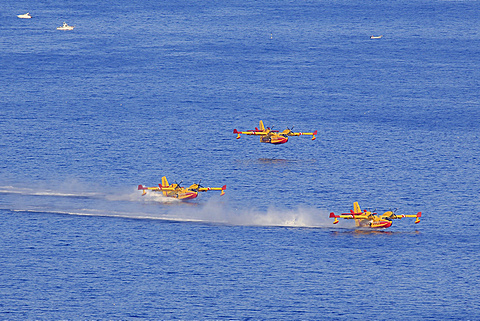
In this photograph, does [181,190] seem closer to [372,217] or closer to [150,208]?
[150,208]

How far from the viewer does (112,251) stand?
142125 mm

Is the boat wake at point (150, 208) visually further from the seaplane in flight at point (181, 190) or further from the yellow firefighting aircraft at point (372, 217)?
the yellow firefighting aircraft at point (372, 217)

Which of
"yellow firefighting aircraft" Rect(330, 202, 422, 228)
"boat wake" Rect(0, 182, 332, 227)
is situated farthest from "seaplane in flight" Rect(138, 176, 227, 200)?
"yellow firefighting aircraft" Rect(330, 202, 422, 228)

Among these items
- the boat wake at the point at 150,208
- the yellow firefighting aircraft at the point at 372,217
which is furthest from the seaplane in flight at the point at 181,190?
the yellow firefighting aircraft at the point at 372,217

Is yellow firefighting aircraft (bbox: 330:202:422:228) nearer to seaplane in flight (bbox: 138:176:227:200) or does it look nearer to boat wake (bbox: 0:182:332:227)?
boat wake (bbox: 0:182:332:227)

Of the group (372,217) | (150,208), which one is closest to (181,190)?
(150,208)

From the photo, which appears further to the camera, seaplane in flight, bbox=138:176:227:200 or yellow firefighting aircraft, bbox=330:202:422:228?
seaplane in flight, bbox=138:176:227:200

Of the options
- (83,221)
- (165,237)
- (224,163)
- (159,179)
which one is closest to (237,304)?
(165,237)

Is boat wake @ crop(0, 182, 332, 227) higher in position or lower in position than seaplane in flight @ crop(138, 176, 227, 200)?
lower

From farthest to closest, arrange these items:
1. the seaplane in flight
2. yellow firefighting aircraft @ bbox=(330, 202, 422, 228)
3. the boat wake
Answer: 1. the seaplane in flight
2. the boat wake
3. yellow firefighting aircraft @ bbox=(330, 202, 422, 228)

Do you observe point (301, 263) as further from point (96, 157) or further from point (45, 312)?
point (96, 157)

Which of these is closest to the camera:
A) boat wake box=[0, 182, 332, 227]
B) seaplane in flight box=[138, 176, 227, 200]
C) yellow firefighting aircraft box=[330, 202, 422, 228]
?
yellow firefighting aircraft box=[330, 202, 422, 228]

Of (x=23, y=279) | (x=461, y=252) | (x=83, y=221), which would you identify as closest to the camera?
(x=23, y=279)

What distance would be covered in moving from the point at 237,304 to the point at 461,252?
45.3m
